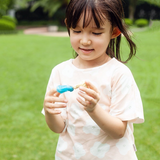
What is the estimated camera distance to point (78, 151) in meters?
1.49

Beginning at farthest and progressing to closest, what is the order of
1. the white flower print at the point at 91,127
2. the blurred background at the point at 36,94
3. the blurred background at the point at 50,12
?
1. the blurred background at the point at 50,12
2. the blurred background at the point at 36,94
3. the white flower print at the point at 91,127

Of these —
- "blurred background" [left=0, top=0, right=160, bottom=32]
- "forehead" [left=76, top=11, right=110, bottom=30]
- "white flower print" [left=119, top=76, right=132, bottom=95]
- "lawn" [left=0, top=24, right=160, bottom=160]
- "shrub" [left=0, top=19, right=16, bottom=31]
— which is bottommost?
"blurred background" [left=0, top=0, right=160, bottom=32]

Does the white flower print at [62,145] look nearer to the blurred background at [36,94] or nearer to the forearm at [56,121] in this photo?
the forearm at [56,121]

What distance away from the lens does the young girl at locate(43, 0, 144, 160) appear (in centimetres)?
138

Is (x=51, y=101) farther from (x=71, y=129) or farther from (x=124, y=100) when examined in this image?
(x=124, y=100)

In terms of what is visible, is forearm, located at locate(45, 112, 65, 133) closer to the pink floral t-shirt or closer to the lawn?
the pink floral t-shirt

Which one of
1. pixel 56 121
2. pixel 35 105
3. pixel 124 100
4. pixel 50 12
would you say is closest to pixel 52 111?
pixel 56 121

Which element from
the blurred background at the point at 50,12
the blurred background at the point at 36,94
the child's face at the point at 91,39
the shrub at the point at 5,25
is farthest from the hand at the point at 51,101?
the blurred background at the point at 50,12

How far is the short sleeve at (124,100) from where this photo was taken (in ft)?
4.61

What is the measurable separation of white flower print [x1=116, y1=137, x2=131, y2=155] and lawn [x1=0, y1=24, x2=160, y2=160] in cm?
59

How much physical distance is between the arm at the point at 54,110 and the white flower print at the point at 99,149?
0.75 feet

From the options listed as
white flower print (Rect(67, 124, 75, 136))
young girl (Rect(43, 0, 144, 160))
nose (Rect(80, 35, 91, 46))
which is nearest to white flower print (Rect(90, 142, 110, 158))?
young girl (Rect(43, 0, 144, 160))

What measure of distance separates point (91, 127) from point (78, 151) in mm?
162

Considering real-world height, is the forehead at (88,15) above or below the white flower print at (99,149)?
above
